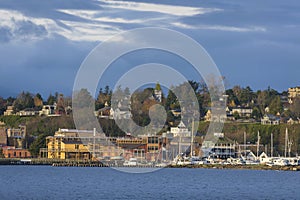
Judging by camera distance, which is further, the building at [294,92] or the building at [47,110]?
the building at [294,92]

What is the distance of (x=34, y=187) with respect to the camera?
188 feet

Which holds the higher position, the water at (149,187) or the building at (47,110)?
the building at (47,110)

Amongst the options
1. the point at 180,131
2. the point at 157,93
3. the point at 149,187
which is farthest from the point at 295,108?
the point at 149,187

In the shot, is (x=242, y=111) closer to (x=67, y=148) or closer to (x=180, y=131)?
(x=180, y=131)

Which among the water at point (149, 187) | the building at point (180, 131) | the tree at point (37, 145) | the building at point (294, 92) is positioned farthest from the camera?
the building at point (294, 92)

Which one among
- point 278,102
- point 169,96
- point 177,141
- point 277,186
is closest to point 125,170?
point 177,141

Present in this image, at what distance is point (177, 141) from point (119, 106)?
53.1 ft

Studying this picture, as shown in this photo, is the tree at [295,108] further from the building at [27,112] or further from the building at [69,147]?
the building at [27,112]

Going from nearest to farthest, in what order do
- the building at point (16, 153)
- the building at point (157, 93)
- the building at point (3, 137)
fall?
the building at point (16, 153) → the building at point (3, 137) → the building at point (157, 93)

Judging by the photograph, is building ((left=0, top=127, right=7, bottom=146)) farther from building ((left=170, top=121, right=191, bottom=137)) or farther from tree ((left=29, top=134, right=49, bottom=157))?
building ((left=170, top=121, right=191, bottom=137))

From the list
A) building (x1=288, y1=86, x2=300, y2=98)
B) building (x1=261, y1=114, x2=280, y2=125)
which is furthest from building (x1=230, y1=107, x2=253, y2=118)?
building (x1=288, y1=86, x2=300, y2=98)

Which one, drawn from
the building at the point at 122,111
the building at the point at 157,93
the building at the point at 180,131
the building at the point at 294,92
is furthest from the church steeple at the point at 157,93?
the building at the point at 294,92

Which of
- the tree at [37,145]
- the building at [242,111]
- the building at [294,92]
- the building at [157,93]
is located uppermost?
the building at [294,92]

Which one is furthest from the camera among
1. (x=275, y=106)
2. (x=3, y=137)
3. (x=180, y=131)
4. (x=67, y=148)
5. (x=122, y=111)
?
(x=275, y=106)
